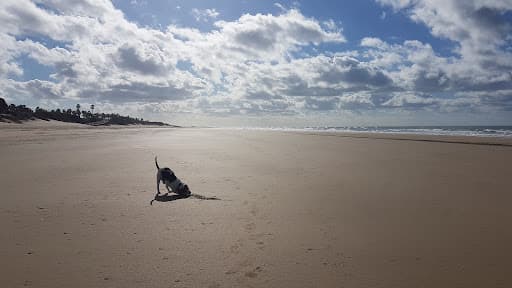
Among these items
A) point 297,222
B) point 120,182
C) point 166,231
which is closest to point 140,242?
point 166,231

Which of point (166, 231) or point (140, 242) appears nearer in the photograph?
point (140, 242)

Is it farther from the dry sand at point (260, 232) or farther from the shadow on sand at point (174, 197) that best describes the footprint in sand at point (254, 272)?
the shadow on sand at point (174, 197)

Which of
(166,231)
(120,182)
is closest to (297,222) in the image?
(166,231)

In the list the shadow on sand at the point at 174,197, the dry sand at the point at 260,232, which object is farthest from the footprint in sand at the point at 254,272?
the shadow on sand at the point at 174,197

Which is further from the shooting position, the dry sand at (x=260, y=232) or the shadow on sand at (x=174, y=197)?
the shadow on sand at (x=174, y=197)

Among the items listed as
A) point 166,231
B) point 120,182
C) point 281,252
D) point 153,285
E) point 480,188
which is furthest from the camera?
point 120,182

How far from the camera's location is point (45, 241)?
4398 millimetres

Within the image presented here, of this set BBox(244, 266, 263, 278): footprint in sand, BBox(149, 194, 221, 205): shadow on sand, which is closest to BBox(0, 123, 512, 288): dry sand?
BBox(244, 266, 263, 278): footprint in sand

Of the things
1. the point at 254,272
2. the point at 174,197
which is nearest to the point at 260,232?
the point at 254,272

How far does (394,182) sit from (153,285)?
22.1 ft

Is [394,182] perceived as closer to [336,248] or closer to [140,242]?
[336,248]

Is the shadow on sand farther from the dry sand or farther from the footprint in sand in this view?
→ the footprint in sand

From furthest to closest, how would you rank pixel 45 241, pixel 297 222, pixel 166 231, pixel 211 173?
pixel 211 173
pixel 297 222
pixel 166 231
pixel 45 241

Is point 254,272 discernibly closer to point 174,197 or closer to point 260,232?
point 260,232
